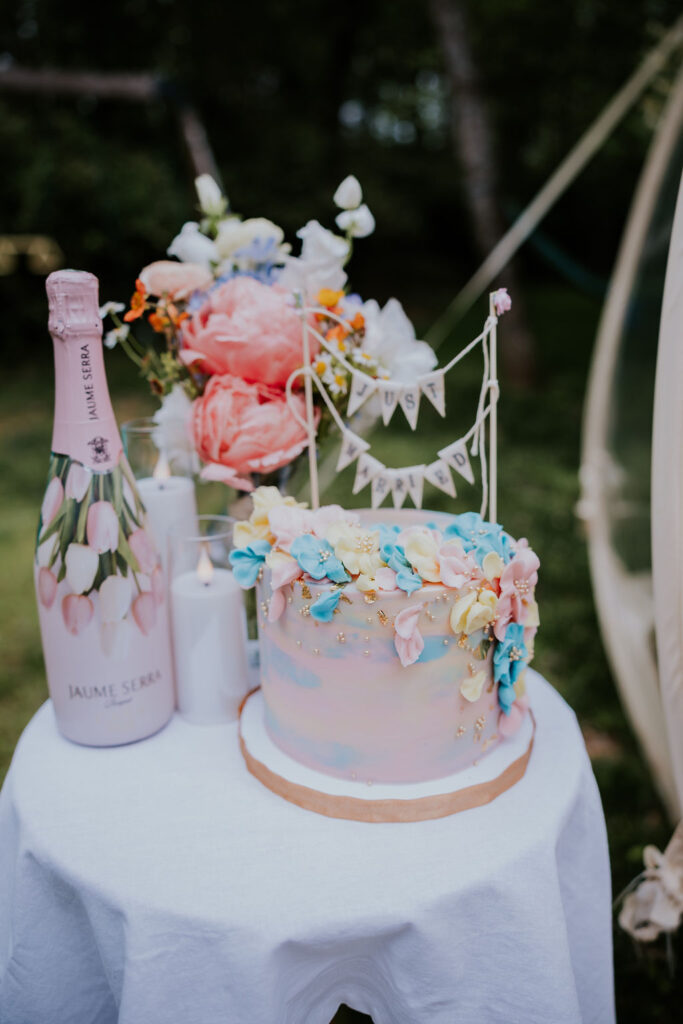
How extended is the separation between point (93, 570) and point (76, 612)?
0.17ft

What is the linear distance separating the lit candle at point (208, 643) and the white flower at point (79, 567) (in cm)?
12

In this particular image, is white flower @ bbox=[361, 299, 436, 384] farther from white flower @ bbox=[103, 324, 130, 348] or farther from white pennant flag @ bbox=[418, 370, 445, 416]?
white flower @ bbox=[103, 324, 130, 348]

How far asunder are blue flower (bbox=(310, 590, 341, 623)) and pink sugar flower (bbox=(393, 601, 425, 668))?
0.06 m

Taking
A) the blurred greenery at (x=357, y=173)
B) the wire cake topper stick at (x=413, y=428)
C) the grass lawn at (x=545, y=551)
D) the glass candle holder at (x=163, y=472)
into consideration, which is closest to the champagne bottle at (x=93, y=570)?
the glass candle holder at (x=163, y=472)

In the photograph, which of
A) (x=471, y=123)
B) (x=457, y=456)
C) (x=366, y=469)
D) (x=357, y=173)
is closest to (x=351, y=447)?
(x=366, y=469)

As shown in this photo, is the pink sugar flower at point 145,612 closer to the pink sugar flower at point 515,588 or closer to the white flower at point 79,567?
the white flower at point 79,567

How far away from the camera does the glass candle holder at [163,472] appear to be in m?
1.04

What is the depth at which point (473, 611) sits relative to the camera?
2.49 feet

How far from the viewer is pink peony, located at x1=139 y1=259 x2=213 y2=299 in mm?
999

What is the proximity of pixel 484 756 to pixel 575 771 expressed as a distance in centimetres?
11

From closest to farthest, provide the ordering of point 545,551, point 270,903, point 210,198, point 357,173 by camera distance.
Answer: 1. point 270,903
2. point 210,198
3. point 545,551
4. point 357,173

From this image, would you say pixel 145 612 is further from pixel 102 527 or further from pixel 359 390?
pixel 359 390

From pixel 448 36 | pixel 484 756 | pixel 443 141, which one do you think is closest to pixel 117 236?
pixel 448 36

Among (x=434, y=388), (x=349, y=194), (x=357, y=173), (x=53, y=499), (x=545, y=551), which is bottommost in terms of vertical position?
(x=545, y=551)
